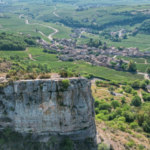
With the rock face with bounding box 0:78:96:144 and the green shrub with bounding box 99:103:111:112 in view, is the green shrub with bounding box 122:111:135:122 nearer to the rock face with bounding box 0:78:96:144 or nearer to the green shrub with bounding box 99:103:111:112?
the green shrub with bounding box 99:103:111:112

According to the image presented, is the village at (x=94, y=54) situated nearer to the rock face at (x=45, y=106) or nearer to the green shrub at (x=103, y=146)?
the green shrub at (x=103, y=146)

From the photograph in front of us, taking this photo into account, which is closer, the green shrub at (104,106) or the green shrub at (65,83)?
the green shrub at (65,83)

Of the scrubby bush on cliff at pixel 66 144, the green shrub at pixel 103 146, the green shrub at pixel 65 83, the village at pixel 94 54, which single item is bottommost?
the village at pixel 94 54

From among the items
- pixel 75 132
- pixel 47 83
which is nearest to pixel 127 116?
pixel 75 132

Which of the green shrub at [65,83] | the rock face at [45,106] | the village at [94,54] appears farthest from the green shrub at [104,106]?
the village at [94,54]

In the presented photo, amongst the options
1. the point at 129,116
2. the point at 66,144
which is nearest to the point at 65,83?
the point at 66,144

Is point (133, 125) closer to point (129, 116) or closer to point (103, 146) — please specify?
point (129, 116)
